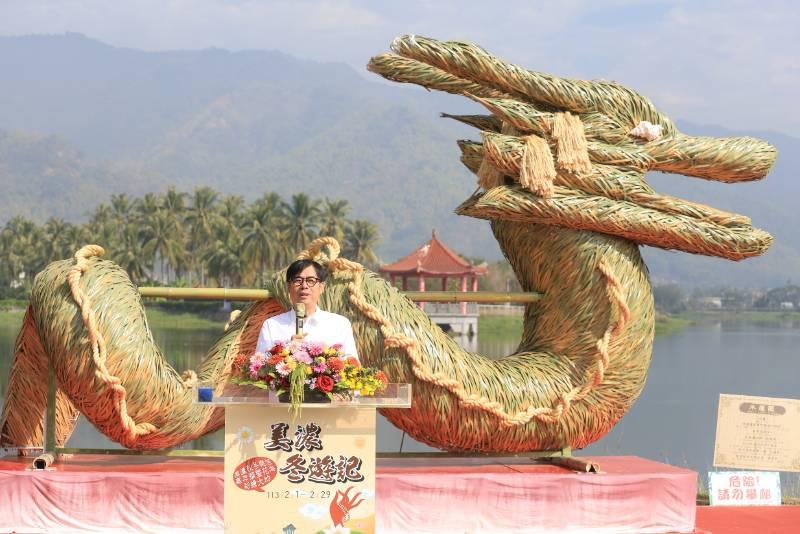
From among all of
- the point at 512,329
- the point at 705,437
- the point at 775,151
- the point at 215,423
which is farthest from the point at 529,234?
the point at 512,329

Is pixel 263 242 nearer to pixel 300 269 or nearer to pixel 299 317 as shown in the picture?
pixel 300 269

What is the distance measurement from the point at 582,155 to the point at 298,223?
40.3 metres

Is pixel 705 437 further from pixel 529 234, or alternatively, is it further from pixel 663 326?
pixel 663 326

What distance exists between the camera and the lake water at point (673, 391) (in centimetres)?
1401

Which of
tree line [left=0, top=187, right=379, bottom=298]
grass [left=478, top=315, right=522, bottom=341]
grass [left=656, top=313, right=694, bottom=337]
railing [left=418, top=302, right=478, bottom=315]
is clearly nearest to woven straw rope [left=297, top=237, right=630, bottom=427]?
railing [left=418, top=302, right=478, bottom=315]

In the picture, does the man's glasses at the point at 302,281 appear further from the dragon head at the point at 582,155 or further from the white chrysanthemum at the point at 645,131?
the white chrysanthemum at the point at 645,131

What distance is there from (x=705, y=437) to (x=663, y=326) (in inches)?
2184

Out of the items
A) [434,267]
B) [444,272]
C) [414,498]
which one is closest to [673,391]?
[444,272]

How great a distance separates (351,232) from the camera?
50.0 meters

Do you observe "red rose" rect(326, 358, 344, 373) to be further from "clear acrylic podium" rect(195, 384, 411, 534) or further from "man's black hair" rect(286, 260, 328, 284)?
"man's black hair" rect(286, 260, 328, 284)

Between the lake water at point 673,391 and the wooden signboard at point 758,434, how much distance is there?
1785 millimetres

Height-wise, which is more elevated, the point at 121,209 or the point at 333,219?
the point at 121,209

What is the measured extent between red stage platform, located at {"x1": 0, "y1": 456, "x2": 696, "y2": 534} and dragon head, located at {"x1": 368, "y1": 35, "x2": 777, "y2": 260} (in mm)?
1296

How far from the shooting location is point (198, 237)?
54562 mm
